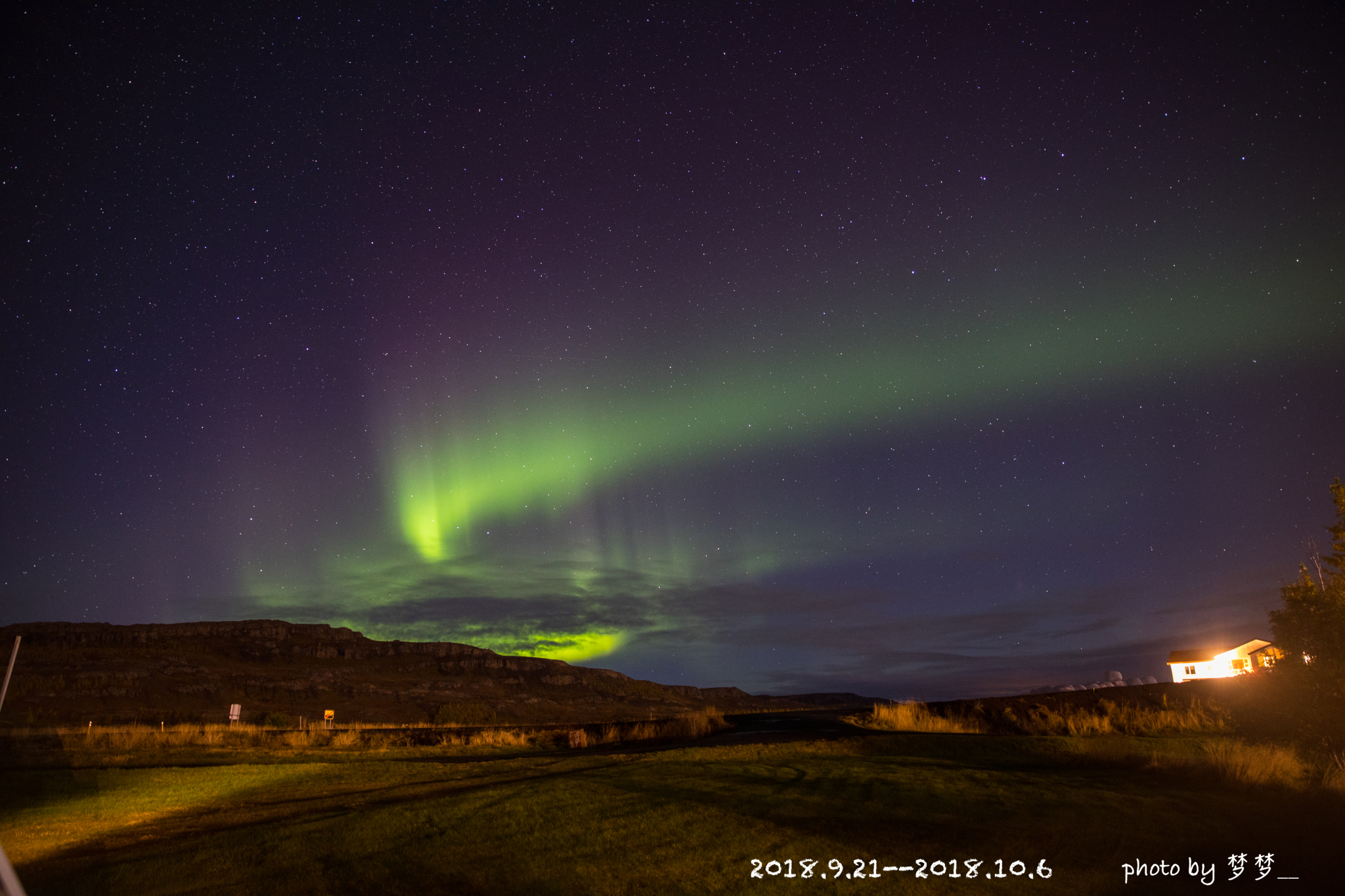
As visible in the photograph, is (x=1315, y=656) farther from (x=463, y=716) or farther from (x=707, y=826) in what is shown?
(x=463, y=716)

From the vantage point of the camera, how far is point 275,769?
17109 mm

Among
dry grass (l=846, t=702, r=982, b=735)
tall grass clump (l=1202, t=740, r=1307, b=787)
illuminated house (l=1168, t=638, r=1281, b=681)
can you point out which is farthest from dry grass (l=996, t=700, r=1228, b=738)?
illuminated house (l=1168, t=638, r=1281, b=681)

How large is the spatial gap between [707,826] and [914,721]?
2137cm

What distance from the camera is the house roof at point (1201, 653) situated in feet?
193

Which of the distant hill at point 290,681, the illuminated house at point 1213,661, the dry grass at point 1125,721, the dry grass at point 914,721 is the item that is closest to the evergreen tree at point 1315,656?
the dry grass at point 1125,721

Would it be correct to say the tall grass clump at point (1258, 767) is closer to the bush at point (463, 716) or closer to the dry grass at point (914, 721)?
the dry grass at point (914, 721)

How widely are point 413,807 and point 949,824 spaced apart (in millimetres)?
6814

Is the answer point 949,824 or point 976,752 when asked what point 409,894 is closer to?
point 949,824

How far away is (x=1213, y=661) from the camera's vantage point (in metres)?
60.4

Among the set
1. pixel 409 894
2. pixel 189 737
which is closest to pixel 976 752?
pixel 409 894

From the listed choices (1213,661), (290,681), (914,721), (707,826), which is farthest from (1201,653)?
(290,681)

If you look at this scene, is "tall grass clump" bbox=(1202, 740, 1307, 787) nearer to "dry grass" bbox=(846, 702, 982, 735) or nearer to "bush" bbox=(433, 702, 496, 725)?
"dry grass" bbox=(846, 702, 982, 735)

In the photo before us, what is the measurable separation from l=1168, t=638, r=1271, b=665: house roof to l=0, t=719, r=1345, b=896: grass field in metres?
58.4

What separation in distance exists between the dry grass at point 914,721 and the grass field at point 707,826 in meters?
11.0
